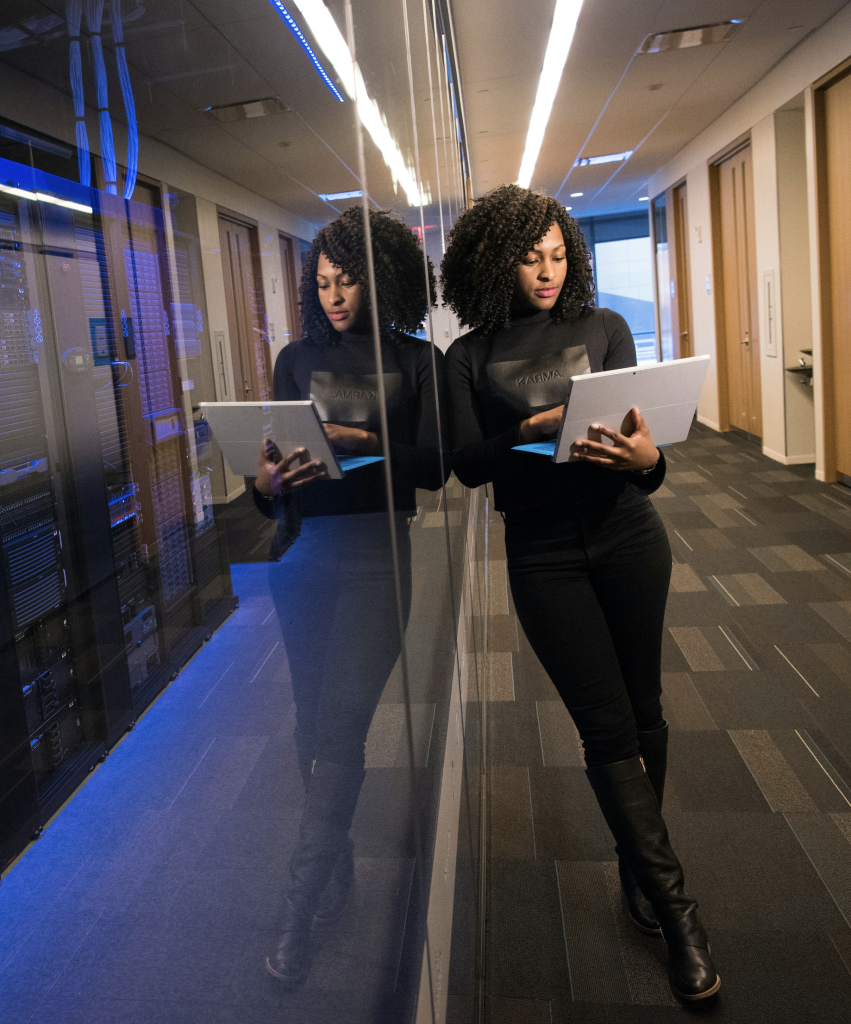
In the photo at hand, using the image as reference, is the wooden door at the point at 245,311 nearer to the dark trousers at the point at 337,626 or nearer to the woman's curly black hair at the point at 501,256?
the dark trousers at the point at 337,626

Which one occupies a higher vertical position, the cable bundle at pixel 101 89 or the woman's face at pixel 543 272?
the woman's face at pixel 543 272

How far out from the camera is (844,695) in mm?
2320

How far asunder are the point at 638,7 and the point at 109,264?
4.94 m

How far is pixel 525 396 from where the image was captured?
4.47 feet

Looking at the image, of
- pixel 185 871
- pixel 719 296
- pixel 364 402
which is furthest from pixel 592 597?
pixel 719 296

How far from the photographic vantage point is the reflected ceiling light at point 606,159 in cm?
835

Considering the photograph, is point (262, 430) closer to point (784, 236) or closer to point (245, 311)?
point (245, 311)

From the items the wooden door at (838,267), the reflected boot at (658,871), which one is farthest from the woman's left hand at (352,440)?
the wooden door at (838,267)

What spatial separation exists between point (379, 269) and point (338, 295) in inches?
7.1

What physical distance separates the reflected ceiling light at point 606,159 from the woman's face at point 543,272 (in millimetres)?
7745

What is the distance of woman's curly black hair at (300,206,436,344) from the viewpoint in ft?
1.43

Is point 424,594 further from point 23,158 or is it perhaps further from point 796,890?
point 796,890

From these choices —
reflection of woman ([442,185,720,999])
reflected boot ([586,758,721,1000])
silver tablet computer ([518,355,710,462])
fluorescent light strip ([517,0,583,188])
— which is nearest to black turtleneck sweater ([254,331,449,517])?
silver tablet computer ([518,355,710,462])

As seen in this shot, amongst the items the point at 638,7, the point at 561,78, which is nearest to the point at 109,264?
the point at 638,7
